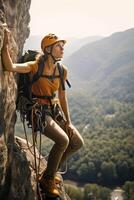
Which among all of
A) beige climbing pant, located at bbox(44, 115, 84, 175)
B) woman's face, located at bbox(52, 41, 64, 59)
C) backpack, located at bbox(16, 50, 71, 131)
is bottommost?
beige climbing pant, located at bbox(44, 115, 84, 175)

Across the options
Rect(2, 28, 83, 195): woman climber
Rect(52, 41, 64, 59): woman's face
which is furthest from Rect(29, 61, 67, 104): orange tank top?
Rect(52, 41, 64, 59): woman's face

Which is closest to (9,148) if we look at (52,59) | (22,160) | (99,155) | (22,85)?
(22,160)

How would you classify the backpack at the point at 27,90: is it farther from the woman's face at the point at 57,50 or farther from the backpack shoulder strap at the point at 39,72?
the woman's face at the point at 57,50

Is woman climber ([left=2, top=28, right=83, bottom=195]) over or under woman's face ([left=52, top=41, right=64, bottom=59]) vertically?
under

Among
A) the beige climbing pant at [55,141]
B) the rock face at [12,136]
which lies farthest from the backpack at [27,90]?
the beige climbing pant at [55,141]

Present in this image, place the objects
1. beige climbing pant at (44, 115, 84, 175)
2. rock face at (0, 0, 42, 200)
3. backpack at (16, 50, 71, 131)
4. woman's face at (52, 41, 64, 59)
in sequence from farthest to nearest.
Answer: woman's face at (52, 41, 64, 59)
backpack at (16, 50, 71, 131)
beige climbing pant at (44, 115, 84, 175)
rock face at (0, 0, 42, 200)

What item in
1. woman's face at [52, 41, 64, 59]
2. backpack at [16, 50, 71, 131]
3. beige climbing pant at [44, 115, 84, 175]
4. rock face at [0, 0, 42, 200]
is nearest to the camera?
rock face at [0, 0, 42, 200]

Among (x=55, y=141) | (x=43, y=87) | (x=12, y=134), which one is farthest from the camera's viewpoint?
(x=12, y=134)

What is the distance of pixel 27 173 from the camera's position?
6.69 meters

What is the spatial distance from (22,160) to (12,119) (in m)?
0.87

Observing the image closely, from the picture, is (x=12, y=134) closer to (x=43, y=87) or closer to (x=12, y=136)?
(x=12, y=136)

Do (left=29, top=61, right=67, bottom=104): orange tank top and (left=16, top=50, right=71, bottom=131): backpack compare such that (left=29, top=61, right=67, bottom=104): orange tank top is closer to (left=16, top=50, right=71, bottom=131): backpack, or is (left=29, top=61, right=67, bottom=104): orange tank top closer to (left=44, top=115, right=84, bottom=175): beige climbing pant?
(left=16, top=50, right=71, bottom=131): backpack

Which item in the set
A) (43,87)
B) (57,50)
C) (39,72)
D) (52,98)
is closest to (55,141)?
(52,98)

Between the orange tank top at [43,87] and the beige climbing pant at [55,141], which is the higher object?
the orange tank top at [43,87]
